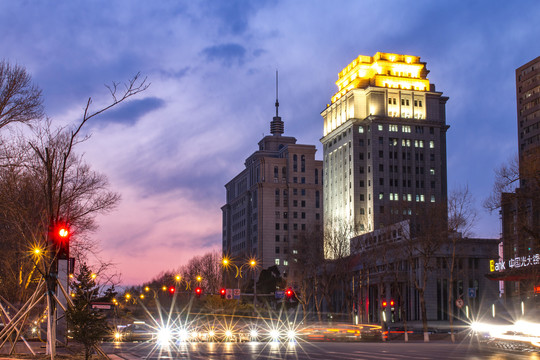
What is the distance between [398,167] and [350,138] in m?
11.9

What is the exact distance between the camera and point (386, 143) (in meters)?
146

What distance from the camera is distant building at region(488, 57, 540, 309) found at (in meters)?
45.4

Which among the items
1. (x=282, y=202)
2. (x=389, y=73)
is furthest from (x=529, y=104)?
(x=282, y=202)

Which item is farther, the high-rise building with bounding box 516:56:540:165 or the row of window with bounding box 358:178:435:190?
the row of window with bounding box 358:178:435:190

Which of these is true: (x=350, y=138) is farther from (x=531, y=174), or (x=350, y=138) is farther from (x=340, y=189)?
(x=531, y=174)

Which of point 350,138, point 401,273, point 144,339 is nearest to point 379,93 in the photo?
point 350,138

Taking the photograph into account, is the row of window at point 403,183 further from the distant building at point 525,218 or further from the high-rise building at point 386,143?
the distant building at point 525,218

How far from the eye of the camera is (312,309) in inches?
5226

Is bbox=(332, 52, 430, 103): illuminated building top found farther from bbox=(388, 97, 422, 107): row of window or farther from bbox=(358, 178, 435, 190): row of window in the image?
bbox=(358, 178, 435, 190): row of window

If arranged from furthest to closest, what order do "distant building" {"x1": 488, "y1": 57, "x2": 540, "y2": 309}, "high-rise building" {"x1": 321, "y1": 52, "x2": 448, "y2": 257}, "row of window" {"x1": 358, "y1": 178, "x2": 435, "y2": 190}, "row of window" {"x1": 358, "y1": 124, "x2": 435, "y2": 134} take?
"row of window" {"x1": 358, "y1": 124, "x2": 435, "y2": 134} < "row of window" {"x1": 358, "y1": 178, "x2": 435, "y2": 190} < "high-rise building" {"x1": 321, "y1": 52, "x2": 448, "y2": 257} < "distant building" {"x1": 488, "y1": 57, "x2": 540, "y2": 309}

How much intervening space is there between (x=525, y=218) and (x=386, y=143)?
9497cm

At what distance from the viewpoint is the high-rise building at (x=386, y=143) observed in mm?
144750

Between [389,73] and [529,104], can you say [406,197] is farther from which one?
[529,104]

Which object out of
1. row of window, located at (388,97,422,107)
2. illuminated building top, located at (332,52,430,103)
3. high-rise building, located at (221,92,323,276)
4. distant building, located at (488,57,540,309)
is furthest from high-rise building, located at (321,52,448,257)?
high-rise building, located at (221,92,323,276)
